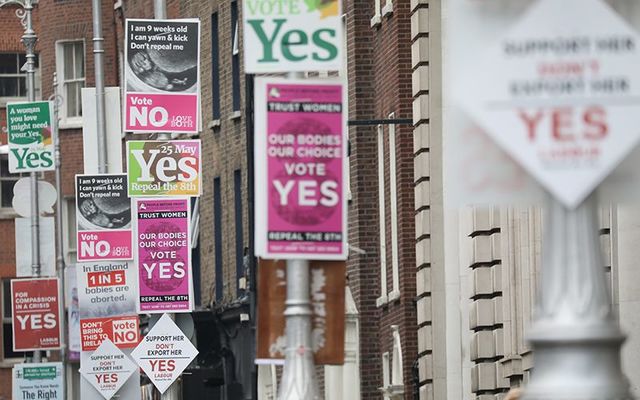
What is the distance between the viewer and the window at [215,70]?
47.2 m

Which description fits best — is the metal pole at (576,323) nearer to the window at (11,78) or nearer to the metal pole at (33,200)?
the metal pole at (33,200)

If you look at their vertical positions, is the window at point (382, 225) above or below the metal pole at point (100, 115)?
below

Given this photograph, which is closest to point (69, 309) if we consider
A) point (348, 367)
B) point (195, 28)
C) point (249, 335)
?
point (249, 335)

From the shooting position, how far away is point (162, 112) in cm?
3011

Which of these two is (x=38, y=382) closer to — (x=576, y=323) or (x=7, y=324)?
(x=7, y=324)

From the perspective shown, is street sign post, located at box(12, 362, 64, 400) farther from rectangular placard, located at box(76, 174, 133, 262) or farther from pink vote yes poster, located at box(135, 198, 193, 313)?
pink vote yes poster, located at box(135, 198, 193, 313)

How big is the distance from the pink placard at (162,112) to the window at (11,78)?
127 ft

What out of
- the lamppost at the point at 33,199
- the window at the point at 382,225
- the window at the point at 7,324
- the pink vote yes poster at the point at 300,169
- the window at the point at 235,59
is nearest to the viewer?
the pink vote yes poster at the point at 300,169

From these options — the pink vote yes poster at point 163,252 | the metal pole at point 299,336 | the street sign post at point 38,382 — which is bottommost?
the street sign post at point 38,382

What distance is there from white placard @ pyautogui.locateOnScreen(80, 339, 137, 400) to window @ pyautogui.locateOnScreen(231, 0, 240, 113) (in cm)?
1076

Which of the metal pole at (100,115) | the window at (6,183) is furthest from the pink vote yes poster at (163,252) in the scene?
the window at (6,183)

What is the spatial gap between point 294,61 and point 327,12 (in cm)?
42

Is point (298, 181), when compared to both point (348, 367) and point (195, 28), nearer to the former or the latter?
point (195, 28)

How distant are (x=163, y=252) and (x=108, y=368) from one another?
5.50m
